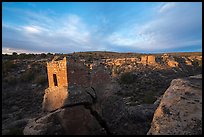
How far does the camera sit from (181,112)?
4.59 metres

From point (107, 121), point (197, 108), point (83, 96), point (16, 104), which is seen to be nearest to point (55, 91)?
point (83, 96)

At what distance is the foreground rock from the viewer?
4.32 m

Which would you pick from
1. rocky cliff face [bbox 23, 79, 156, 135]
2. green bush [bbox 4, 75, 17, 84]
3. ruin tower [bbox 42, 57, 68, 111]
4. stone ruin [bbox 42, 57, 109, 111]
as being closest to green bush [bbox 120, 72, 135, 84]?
green bush [bbox 4, 75, 17, 84]

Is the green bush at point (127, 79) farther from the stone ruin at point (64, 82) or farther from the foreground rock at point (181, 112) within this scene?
the foreground rock at point (181, 112)

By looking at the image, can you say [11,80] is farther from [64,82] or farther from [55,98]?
[55,98]

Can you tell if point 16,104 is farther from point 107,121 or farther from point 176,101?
point 176,101

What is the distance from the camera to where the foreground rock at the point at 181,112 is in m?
→ 4.32

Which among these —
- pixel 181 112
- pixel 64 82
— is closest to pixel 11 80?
pixel 64 82

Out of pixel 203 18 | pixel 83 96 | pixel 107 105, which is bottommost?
pixel 107 105

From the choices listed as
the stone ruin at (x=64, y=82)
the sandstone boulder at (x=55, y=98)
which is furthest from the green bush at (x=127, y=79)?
the sandstone boulder at (x=55, y=98)

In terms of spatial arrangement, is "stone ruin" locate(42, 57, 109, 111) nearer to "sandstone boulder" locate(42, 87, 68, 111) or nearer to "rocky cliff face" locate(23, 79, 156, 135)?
"sandstone boulder" locate(42, 87, 68, 111)

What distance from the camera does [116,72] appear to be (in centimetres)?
2362

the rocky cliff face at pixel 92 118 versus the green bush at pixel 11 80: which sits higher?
the rocky cliff face at pixel 92 118

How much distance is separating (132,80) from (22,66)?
1241 centimetres
